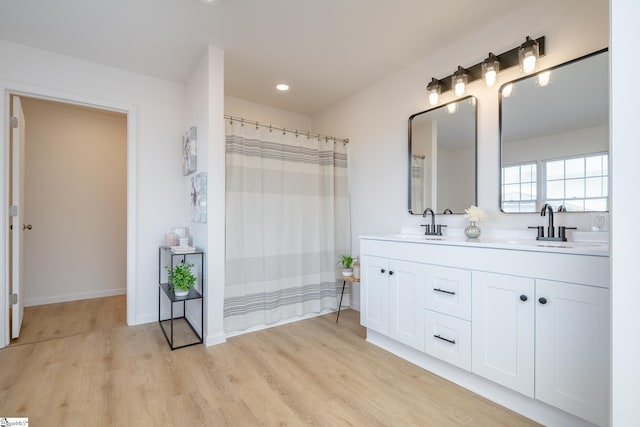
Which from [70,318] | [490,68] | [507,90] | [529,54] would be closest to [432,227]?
[507,90]

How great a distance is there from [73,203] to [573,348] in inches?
195

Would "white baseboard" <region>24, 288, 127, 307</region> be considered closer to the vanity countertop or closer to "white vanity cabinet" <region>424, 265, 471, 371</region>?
the vanity countertop

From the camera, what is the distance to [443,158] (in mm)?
2592

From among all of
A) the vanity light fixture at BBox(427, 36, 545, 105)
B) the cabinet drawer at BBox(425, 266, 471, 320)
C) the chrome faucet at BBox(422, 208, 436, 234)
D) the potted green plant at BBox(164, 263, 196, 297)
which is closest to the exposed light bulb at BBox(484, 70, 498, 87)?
the vanity light fixture at BBox(427, 36, 545, 105)

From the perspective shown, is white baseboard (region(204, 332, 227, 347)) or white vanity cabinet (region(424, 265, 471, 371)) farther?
white baseboard (region(204, 332, 227, 347))

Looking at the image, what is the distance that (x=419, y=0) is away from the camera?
6.59 ft

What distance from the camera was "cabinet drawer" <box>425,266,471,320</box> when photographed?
1.90 meters

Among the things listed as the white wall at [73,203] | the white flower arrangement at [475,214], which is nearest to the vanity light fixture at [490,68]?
the white flower arrangement at [475,214]

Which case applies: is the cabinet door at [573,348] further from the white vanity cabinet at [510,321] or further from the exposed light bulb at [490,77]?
the exposed light bulb at [490,77]

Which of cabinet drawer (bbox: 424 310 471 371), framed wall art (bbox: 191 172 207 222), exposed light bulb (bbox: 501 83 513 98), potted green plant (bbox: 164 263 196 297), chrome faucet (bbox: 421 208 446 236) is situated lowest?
cabinet drawer (bbox: 424 310 471 371)

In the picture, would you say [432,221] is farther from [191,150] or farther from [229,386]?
[191,150]

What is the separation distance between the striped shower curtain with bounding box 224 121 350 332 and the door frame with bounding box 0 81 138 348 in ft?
3.35

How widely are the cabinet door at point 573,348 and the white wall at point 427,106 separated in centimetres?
62

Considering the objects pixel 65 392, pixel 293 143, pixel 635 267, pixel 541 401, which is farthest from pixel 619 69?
pixel 65 392
